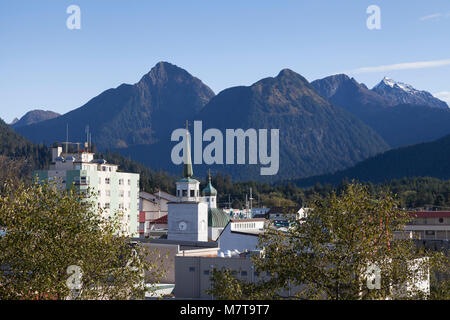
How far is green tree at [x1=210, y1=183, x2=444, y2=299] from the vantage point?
28.2 m

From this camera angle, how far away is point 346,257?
28844 millimetres

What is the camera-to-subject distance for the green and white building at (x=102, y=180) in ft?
414

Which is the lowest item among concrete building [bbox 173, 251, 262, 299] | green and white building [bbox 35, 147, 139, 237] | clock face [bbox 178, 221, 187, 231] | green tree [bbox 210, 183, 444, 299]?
concrete building [bbox 173, 251, 262, 299]

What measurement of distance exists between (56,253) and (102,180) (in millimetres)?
102472

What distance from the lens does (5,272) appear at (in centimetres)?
3145

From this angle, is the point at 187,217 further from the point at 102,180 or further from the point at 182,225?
the point at 102,180

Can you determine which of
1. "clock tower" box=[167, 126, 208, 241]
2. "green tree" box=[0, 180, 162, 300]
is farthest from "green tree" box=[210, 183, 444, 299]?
"clock tower" box=[167, 126, 208, 241]

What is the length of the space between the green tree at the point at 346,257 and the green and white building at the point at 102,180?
96.4 metres

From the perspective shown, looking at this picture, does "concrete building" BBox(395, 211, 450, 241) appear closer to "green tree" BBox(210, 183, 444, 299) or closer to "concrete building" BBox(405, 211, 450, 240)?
"concrete building" BBox(405, 211, 450, 240)

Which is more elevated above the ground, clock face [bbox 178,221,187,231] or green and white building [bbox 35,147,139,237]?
green and white building [bbox 35,147,139,237]

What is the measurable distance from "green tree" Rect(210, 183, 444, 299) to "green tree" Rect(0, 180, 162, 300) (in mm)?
4442

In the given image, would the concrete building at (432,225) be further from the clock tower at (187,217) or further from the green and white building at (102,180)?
the green and white building at (102,180)

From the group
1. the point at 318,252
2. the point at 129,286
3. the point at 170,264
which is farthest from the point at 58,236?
the point at 170,264
